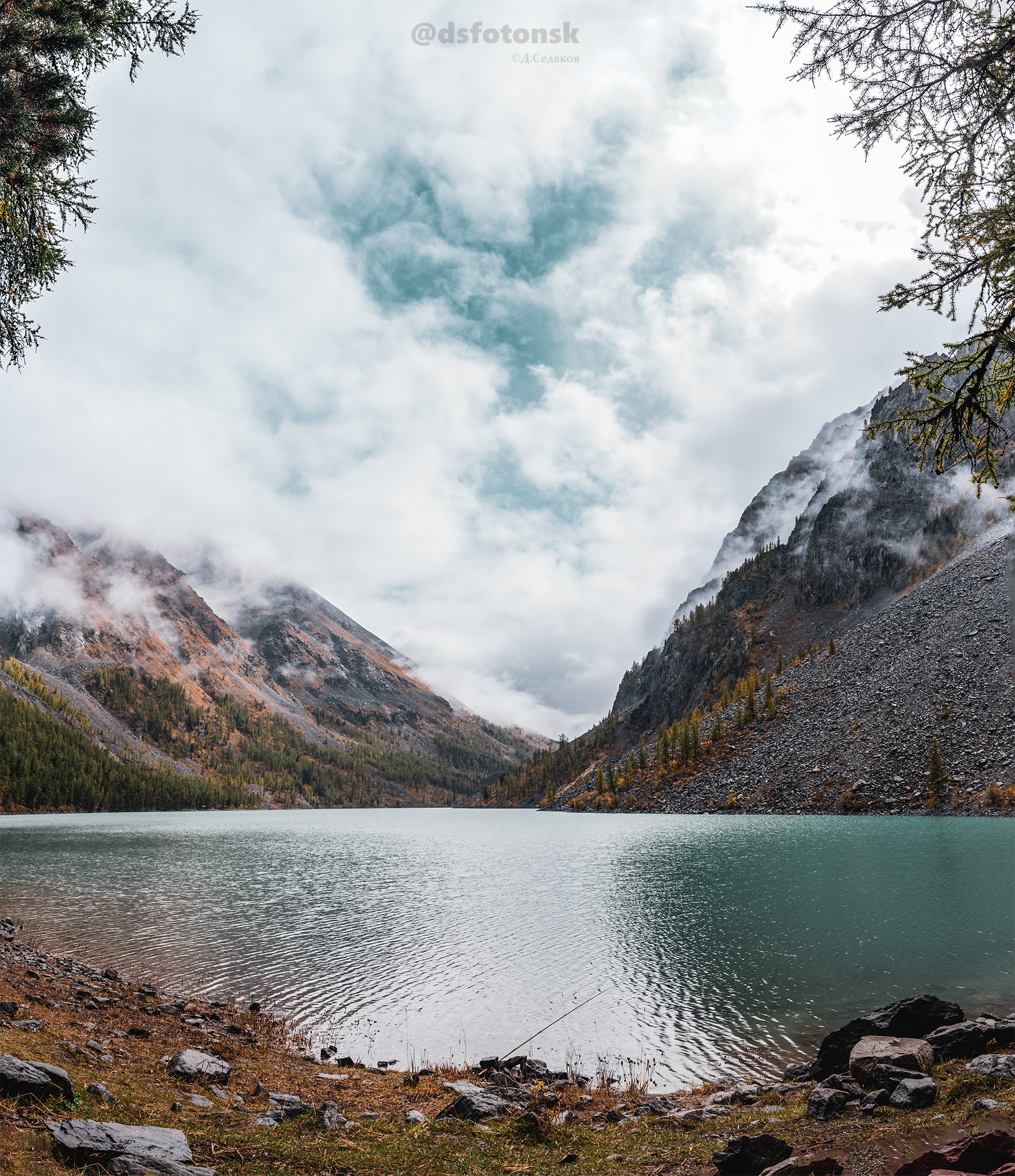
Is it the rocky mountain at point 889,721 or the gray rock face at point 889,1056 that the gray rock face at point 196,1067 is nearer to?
the gray rock face at point 889,1056

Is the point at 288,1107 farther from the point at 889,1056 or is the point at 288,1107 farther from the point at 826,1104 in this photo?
the point at 889,1056

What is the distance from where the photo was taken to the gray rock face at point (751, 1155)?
9.71m

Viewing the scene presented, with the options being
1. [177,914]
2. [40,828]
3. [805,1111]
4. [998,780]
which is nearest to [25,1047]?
[805,1111]

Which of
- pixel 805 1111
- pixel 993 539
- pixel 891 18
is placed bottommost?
pixel 805 1111

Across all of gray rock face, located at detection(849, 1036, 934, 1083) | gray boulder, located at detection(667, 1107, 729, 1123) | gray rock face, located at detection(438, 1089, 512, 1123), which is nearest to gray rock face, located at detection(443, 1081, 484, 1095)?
gray rock face, located at detection(438, 1089, 512, 1123)

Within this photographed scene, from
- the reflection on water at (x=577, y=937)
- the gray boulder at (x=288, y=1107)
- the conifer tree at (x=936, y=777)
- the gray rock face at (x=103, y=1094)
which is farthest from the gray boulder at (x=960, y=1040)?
the conifer tree at (x=936, y=777)

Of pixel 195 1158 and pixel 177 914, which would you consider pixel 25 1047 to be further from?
pixel 177 914

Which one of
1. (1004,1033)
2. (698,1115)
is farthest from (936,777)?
(698,1115)

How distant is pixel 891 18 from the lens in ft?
33.0

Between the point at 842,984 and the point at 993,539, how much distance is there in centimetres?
18749

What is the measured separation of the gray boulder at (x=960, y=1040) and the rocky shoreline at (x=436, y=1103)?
0.04 metres

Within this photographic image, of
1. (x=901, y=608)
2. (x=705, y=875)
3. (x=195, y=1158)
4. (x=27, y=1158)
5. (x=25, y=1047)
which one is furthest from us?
(x=901, y=608)

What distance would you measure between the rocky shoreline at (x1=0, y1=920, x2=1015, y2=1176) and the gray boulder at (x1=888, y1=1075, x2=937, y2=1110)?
1.3 inches

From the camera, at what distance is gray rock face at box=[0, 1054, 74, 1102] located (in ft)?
31.9
